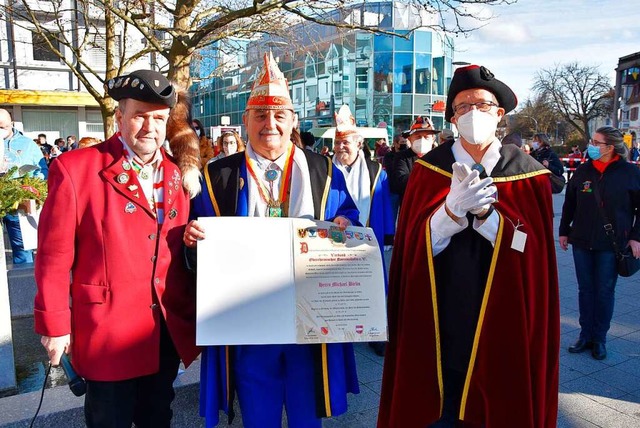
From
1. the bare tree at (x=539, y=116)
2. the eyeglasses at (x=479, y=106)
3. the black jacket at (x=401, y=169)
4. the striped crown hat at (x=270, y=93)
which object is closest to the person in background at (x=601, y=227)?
the black jacket at (x=401, y=169)

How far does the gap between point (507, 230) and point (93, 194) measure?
1.75m

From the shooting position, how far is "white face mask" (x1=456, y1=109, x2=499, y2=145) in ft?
7.37

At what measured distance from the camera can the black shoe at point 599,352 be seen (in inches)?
177

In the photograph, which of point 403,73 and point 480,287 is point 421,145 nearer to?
point 480,287

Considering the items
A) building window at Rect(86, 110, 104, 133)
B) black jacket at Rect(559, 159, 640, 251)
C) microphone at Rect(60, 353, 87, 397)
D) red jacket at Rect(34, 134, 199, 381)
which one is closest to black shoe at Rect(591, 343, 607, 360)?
black jacket at Rect(559, 159, 640, 251)

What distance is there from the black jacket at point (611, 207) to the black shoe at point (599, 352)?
2.82 ft

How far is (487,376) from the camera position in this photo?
7.55 ft

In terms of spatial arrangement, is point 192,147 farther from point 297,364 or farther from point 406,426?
point 406,426

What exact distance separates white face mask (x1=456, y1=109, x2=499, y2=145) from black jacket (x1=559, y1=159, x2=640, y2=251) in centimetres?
276

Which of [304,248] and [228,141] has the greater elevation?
[228,141]

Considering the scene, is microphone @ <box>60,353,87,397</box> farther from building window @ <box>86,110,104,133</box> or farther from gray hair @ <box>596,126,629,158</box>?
building window @ <box>86,110,104,133</box>

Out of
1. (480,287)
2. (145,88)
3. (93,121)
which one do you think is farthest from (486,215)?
(93,121)

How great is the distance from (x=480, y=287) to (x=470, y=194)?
19.4 inches

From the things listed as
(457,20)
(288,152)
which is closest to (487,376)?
(288,152)
